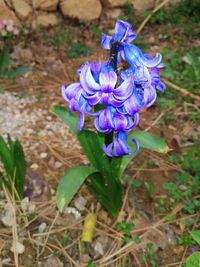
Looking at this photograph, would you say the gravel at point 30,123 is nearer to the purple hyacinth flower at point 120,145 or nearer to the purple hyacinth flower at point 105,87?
the purple hyacinth flower at point 120,145

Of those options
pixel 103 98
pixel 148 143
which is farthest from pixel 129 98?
pixel 148 143

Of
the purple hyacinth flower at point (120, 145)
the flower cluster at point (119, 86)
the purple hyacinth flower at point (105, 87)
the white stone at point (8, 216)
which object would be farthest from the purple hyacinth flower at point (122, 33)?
the white stone at point (8, 216)

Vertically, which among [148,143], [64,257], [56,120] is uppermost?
[148,143]

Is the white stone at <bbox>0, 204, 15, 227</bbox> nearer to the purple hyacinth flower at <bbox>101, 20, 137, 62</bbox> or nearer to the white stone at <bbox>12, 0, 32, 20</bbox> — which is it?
the purple hyacinth flower at <bbox>101, 20, 137, 62</bbox>

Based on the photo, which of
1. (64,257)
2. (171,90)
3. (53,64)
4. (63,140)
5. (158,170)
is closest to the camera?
(64,257)

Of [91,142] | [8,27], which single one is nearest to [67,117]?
[91,142]

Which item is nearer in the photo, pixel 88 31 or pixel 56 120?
pixel 56 120

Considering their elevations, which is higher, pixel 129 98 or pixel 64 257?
pixel 129 98

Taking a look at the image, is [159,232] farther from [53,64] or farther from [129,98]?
[53,64]
